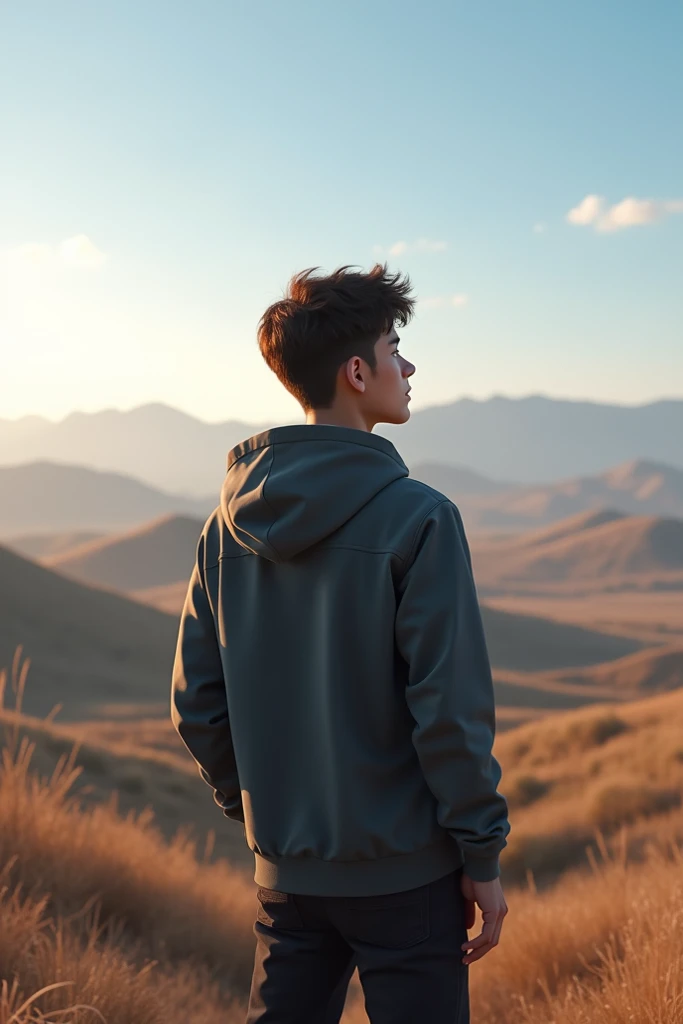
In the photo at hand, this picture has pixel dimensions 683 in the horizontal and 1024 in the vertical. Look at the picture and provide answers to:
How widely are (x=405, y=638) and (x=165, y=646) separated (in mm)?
38774

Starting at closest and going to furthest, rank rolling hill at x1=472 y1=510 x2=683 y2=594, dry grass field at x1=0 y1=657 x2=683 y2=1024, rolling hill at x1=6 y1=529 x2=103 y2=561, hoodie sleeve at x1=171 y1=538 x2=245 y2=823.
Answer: hoodie sleeve at x1=171 y1=538 x2=245 y2=823, dry grass field at x1=0 y1=657 x2=683 y2=1024, rolling hill at x1=472 y1=510 x2=683 y2=594, rolling hill at x1=6 y1=529 x2=103 y2=561

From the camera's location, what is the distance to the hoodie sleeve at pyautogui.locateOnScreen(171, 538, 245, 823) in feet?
7.38

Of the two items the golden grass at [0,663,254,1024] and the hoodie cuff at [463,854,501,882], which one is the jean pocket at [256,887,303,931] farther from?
the golden grass at [0,663,254,1024]

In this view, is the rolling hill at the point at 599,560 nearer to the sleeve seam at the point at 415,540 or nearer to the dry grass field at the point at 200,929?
the dry grass field at the point at 200,929

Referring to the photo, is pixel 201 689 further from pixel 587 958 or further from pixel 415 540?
pixel 587 958

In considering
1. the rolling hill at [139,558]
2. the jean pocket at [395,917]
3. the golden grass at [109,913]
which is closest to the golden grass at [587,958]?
the golden grass at [109,913]

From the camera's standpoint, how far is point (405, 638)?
6.04ft

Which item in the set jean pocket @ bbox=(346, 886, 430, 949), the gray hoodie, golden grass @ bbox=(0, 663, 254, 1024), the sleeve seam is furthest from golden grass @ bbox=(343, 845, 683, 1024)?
the sleeve seam

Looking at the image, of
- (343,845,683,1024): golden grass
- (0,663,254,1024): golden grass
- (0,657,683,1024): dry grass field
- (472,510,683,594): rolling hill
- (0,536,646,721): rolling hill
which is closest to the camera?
(343,845,683,1024): golden grass

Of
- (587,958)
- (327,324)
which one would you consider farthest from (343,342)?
Answer: (587,958)

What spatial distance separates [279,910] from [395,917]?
0.29 m

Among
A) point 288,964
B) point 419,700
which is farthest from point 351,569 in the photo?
point 288,964

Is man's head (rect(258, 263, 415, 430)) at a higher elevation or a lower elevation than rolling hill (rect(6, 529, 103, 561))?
higher

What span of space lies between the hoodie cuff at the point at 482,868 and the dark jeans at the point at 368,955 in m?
0.07
